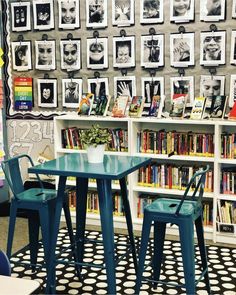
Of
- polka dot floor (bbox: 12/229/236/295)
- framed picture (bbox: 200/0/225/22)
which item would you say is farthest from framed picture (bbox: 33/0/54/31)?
polka dot floor (bbox: 12/229/236/295)

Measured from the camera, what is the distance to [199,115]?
4258 millimetres

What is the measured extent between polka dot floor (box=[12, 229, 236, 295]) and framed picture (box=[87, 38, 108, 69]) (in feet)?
5.87

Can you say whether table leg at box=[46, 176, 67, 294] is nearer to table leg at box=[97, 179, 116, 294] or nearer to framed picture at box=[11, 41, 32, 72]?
table leg at box=[97, 179, 116, 294]

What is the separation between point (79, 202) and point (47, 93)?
188 centimetres

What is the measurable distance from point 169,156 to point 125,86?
871 mm

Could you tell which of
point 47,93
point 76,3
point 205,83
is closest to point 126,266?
point 205,83

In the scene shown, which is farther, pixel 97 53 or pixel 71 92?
pixel 71 92

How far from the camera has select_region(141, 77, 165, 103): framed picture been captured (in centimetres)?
458

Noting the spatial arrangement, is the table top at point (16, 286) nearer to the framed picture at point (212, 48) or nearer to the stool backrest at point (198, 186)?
the stool backrest at point (198, 186)

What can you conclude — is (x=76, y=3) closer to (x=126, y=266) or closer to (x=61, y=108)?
(x=61, y=108)

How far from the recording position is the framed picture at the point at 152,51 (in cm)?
453

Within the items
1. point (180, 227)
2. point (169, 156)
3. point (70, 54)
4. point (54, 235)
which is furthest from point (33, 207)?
point (70, 54)

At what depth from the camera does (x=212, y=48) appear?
4355 mm

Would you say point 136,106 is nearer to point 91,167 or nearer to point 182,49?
point 182,49
